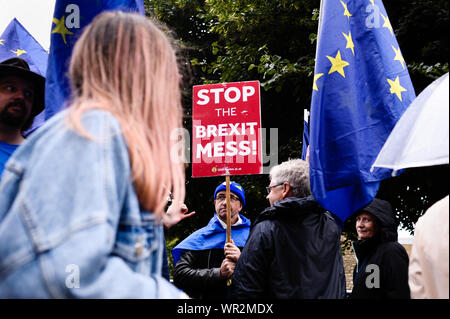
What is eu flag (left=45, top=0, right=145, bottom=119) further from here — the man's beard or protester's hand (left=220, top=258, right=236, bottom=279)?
protester's hand (left=220, top=258, right=236, bottom=279)

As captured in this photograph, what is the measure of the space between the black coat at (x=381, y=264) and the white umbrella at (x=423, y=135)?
5.59 feet

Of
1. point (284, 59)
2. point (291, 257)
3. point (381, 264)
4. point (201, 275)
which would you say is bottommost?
point (201, 275)

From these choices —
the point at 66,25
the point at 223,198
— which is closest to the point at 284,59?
the point at 223,198

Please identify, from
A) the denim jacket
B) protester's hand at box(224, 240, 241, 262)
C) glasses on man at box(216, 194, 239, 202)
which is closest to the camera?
the denim jacket

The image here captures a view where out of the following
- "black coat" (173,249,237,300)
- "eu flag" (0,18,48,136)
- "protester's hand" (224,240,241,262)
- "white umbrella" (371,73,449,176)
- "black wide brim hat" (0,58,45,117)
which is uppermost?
"eu flag" (0,18,48,136)

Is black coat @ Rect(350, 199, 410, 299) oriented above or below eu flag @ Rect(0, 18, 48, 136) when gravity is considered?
below

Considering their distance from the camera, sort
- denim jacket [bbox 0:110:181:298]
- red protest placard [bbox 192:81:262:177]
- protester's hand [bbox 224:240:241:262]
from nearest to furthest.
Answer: denim jacket [bbox 0:110:181:298] < protester's hand [bbox 224:240:241:262] < red protest placard [bbox 192:81:262:177]

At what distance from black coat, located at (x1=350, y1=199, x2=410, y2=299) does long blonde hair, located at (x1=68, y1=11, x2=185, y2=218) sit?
2626 millimetres

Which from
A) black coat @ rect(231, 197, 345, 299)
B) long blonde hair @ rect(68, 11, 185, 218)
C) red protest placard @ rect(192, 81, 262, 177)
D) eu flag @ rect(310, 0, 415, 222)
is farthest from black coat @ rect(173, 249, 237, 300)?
long blonde hair @ rect(68, 11, 185, 218)

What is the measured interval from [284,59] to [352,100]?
13.6 ft

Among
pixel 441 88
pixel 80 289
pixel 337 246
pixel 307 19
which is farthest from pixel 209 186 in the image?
pixel 80 289

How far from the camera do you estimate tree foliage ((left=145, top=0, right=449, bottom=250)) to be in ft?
19.9

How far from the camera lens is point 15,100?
9.50 feet

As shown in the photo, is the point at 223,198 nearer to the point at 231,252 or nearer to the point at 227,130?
the point at 227,130
